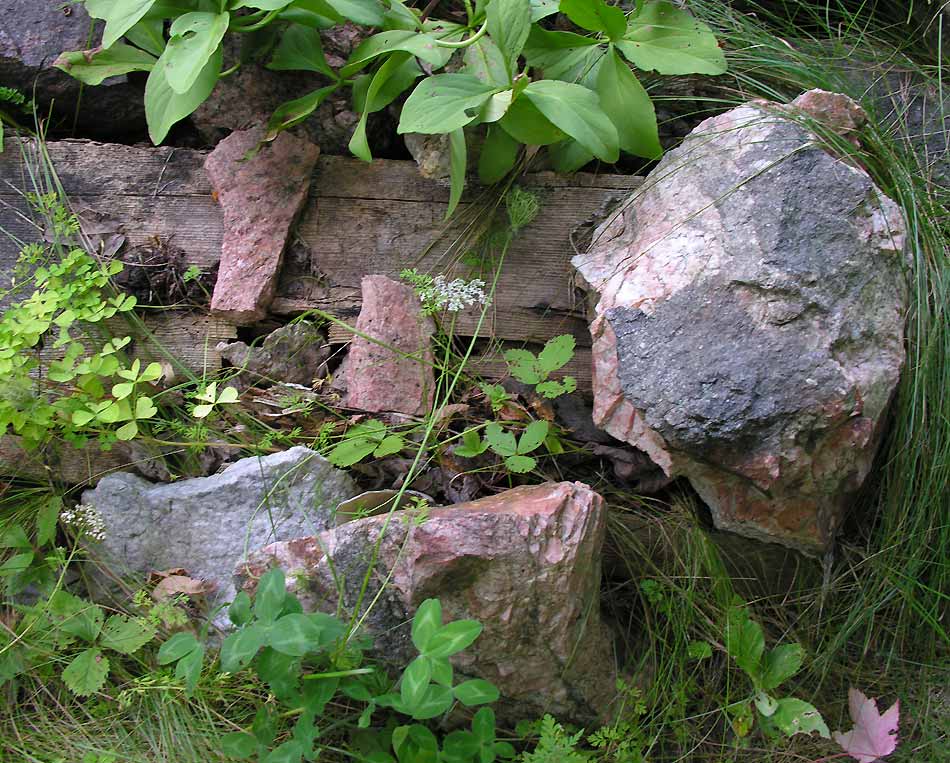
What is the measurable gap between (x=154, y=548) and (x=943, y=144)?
107 inches

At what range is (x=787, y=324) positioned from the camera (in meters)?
1.96

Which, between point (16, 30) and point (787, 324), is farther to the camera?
point (16, 30)

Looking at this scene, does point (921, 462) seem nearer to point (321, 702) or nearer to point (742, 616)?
point (742, 616)

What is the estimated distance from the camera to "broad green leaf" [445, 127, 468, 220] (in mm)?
2225

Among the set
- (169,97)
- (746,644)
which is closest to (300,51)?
(169,97)

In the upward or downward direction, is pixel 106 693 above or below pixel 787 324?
below

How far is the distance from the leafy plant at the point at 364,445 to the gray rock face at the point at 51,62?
4.41 ft

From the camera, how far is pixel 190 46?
209 cm

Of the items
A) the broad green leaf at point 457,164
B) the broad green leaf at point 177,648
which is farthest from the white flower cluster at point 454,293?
the broad green leaf at point 177,648

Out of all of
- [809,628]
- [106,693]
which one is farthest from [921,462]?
[106,693]

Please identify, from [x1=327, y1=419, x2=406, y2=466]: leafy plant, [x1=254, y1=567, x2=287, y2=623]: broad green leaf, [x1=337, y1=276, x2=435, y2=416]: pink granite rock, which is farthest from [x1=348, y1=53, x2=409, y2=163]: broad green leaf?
[x1=254, y1=567, x2=287, y2=623]: broad green leaf

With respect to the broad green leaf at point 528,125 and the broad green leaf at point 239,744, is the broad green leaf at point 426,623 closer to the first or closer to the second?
the broad green leaf at point 239,744

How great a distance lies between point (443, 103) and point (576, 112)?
342 millimetres

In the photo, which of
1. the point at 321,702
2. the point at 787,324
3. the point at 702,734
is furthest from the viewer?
the point at 702,734
